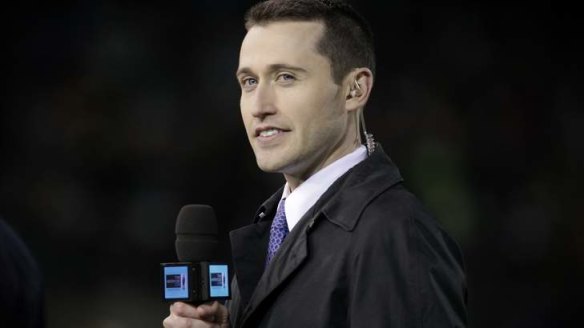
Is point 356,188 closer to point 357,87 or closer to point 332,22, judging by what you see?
point 357,87

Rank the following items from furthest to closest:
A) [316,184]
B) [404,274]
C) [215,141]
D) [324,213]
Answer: [215,141] < [316,184] < [324,213] < [404,274]

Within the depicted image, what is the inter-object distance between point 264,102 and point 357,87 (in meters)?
0.20

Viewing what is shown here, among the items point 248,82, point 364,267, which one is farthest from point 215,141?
point 364,267

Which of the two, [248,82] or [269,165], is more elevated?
[248,82]

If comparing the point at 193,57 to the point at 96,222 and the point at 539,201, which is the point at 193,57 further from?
the point at 539,201

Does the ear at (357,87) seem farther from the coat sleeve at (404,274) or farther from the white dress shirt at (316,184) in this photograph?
the coat sleeve at (404,274)

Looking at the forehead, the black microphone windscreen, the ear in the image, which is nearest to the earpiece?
the ear

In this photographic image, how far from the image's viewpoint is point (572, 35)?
3445 mm

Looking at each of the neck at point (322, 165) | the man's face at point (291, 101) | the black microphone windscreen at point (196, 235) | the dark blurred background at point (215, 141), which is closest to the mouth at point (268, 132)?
the man's face at point (291, 101)

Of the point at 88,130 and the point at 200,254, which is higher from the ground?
the point at 88,130

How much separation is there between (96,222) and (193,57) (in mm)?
891

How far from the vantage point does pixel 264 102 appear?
4.97 feet

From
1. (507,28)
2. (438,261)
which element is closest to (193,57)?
(507,28)

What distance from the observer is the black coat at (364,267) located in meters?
1.27
